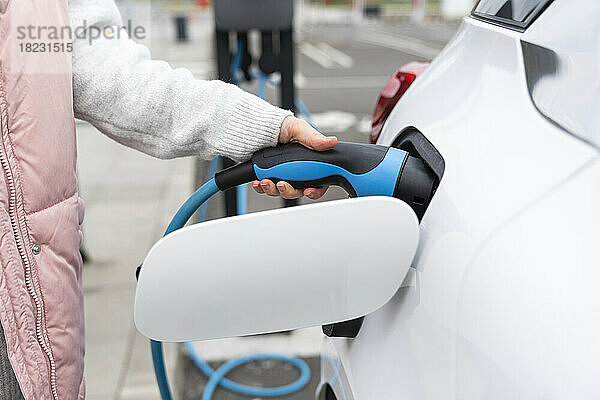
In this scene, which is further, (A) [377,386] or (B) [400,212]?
(A) [377,386]

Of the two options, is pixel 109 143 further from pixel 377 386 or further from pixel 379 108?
pixel 377 386

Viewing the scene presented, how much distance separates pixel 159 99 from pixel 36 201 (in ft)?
0.89

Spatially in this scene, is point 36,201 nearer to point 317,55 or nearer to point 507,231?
point 507,231

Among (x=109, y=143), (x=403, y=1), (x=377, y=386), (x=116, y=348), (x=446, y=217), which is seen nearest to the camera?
(x=446, y=217)

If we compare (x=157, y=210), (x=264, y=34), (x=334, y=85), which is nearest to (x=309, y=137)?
(x=264, y=34)

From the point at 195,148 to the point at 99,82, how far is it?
0.20 metres

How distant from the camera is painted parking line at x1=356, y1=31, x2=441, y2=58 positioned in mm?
14142

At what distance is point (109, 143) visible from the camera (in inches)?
258

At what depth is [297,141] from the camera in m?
1.21

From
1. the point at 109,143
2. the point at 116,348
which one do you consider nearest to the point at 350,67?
the point at 109,143

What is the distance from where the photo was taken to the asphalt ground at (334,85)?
2.86 meters

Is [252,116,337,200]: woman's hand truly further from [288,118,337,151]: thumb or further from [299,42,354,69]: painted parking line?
[299,42,354,69]: painted parking line

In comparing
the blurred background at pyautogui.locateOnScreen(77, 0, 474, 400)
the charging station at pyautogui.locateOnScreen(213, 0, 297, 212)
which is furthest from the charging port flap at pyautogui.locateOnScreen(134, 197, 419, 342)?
the charging station at pyautogui.locateOnScreen(213, 0, 297, 212)

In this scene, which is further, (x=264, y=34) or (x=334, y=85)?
(x=334, y=85)
